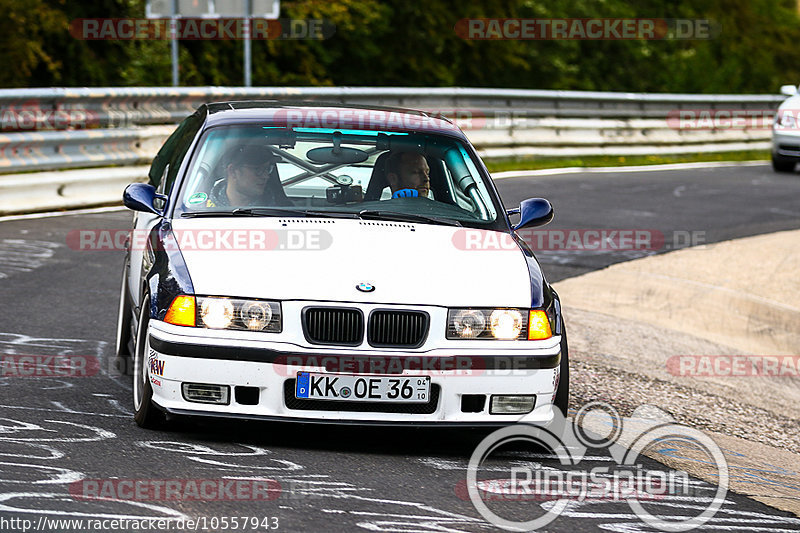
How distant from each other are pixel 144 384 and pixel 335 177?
1796 millimetres

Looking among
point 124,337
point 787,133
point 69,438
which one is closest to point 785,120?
point 787,133

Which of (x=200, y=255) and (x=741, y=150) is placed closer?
(x=200, y=255)

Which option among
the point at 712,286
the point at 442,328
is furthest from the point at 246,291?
the point at 712,286

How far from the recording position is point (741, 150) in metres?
28.1

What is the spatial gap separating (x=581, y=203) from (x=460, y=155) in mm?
10018

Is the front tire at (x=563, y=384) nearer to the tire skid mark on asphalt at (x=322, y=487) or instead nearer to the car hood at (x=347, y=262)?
the car hood at (x=347, y=262)

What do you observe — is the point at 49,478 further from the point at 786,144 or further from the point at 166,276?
the point at 786,144

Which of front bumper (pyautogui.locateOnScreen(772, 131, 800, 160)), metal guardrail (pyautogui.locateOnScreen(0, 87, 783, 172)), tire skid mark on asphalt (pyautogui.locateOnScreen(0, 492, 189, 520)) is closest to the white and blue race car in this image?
tire skid mark on asphalt (pyautogui.locateOnScreen(0, 492, 189, 520))

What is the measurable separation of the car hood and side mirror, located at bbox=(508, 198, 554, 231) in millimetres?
479

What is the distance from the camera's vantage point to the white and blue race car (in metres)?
5.72

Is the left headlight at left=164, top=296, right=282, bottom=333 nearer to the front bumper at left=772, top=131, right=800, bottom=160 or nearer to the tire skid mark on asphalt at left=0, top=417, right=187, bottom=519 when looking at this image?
the tire skid mark on asphalt at left=0, top=417, right=187, bottom=519

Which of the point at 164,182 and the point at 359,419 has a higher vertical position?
the point at 164,182

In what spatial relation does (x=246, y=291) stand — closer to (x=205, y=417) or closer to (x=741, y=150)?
(x=205, y=417)

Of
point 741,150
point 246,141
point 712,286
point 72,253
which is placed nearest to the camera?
point 246,141
